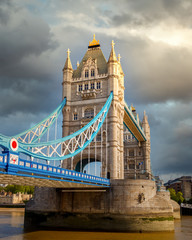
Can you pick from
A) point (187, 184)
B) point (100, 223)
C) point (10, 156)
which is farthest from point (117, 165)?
point (187, 184)

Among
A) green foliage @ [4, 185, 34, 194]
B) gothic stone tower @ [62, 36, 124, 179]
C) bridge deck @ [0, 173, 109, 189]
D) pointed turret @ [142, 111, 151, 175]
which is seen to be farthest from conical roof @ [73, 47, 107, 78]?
green foliage @ [4, 185, 34, 194]

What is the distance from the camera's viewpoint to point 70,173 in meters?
24.5

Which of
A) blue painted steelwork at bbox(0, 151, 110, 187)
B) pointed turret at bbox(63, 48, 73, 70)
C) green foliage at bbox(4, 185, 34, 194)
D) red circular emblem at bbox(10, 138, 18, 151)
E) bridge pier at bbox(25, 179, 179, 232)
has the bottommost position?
bridge pier at bbox(25, 179, 179, 232)

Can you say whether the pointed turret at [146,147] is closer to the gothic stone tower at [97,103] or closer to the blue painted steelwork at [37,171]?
the gothic stone tower at [97,103]

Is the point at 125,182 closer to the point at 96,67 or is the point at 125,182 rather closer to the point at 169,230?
the point at 169,230

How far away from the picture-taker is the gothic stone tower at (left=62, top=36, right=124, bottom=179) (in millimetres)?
38453

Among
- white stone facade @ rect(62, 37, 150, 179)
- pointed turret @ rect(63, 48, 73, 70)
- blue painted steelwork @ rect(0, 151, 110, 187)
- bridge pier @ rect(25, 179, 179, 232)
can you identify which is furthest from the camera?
pointed turret @ rect(63, 48, 73, 70)

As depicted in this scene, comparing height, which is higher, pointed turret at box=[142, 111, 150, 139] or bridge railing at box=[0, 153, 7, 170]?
pointed turret at box=[142, 111, 150, 139]

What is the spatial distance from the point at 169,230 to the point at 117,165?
1141 cm

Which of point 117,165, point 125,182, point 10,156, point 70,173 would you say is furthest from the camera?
point 117,165

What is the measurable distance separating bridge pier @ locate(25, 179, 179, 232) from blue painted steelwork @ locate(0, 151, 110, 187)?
397 cm

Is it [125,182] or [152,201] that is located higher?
[125,182]

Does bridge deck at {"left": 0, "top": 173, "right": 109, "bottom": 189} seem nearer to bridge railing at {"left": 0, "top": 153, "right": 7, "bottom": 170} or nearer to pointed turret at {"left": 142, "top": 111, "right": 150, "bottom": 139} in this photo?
bridge railing at {"left": 0, "top": 153, "right": 7, "bottom": 170}

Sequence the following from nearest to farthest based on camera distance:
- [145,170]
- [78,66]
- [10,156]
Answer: [10,156] < [78,66] < [145,170]
